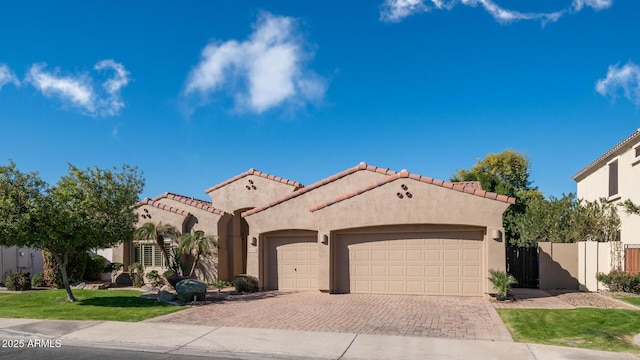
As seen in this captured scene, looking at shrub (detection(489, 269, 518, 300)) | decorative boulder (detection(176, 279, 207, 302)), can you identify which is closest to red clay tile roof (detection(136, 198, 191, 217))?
decorative boulder (detection(176, 279, 207, 302))

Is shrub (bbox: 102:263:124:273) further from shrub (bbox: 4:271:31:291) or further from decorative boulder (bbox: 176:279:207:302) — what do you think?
decorative boulder (bbox: 176:279:207:302)

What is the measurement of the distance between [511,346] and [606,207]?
15141mm

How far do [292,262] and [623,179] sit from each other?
15.2 m

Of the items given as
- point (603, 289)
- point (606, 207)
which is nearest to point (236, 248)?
point (603, 289)

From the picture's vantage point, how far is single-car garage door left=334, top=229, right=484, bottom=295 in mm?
16203

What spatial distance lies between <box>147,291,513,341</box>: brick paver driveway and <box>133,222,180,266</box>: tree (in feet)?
21.8

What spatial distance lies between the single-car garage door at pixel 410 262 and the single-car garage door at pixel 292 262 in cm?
128

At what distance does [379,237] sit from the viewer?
684 inches

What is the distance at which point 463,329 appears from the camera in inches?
426

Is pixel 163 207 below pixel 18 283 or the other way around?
the other way around

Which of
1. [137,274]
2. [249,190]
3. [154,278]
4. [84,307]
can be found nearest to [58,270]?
[137,274]

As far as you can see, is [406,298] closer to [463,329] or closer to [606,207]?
[463,329]

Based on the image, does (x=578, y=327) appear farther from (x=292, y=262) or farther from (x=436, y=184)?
(x=292, y=262)

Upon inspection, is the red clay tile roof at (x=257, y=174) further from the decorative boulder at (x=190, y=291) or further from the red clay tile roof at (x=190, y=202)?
the decorative boulder at (x=190, y=291)
